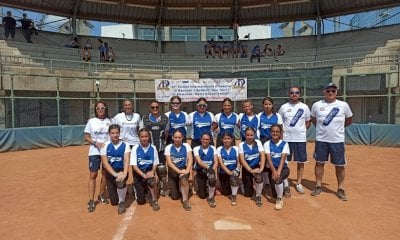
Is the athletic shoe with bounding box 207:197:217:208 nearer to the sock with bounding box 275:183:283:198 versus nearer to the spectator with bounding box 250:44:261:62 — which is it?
the sock with bounding box 275:183:283:198

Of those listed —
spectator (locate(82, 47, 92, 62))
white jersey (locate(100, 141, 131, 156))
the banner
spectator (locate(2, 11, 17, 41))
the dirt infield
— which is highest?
spectator (locate(2, 11, 17, 41))

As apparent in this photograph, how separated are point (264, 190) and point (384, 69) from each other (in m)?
14.7

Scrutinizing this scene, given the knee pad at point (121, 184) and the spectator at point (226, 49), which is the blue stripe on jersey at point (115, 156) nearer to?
the knee pad at point (121, 184)

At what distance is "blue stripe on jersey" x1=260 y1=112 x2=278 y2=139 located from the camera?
21.4ft

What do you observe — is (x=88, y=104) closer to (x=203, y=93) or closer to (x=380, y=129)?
(x=203, y=93)

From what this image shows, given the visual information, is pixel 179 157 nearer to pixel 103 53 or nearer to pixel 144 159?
pixel 144 159

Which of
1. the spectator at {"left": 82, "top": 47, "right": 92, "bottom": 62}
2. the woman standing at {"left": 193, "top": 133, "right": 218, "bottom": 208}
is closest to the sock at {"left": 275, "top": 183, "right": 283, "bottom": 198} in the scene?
the woman standing at {"left": 193, "top": 133, "right": 218, "bottom": 208}

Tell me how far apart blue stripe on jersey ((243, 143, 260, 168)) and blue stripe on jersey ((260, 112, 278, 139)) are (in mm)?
561

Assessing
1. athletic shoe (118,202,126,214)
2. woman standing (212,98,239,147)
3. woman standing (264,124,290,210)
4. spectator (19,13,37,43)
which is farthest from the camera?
spectator (19,13,37,43)

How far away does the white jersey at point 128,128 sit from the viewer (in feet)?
20.6

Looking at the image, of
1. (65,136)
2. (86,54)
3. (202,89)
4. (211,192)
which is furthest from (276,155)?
(86,54)

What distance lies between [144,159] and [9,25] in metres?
21.5

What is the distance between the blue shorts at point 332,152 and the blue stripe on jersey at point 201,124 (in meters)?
2.13

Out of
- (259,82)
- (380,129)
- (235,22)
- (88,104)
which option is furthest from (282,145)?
(235,22)
